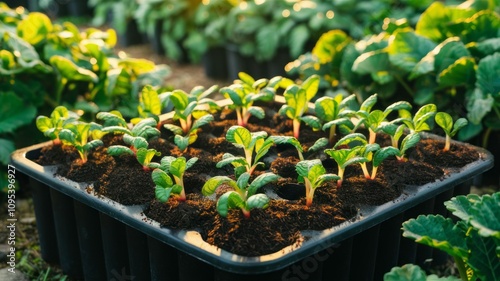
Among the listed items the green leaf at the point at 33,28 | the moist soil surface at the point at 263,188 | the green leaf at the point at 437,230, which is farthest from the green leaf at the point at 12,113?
the green leaf at the point at 437,230

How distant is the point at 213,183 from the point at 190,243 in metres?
0.27

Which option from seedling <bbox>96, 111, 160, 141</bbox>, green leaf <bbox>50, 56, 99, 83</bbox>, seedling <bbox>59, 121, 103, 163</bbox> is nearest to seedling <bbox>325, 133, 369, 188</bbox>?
seedling <bbox>96, 111, 160, 141</bbox>

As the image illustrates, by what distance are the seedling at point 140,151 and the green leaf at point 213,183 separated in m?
0.23

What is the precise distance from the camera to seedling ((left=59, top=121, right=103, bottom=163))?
285cm

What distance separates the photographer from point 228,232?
2295mm

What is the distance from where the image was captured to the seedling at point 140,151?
8.71ft

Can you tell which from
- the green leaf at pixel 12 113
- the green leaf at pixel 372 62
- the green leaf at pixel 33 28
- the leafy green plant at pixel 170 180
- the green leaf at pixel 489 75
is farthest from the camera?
the green leaf at pixel 33 28

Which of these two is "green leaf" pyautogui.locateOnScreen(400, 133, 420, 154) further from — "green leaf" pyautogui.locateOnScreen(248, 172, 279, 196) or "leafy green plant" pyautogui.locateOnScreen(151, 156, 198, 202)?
"leafy green plant" pyautogui.locateOnScreen(151, 156, 198, 202)

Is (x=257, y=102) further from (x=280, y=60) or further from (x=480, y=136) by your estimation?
(x=280, y=60)

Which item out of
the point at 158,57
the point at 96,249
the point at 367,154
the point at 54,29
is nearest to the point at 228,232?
the point at 367,154

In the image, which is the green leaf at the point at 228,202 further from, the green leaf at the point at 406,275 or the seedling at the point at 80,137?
the seedling at the point at 80,137

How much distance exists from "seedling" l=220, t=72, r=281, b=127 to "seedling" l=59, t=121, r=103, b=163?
615 mm

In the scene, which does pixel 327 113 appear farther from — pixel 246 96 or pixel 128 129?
pixel 128 129

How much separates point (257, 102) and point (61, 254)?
1235 mm
